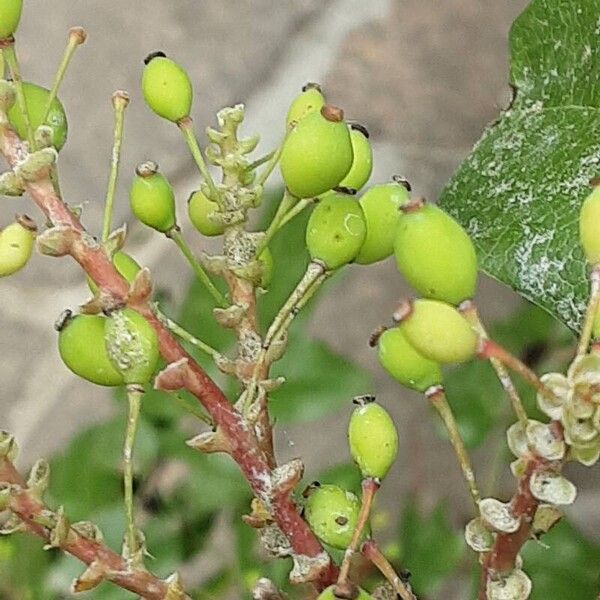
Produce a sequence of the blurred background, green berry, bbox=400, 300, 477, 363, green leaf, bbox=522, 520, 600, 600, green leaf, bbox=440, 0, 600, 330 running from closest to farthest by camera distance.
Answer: green berry, bbox=400, 300, 477, 363 < green leaf, bbox=440, 0, 600, 330 < green leaf, bbox=522, 520, 600, 600 < the blurred background

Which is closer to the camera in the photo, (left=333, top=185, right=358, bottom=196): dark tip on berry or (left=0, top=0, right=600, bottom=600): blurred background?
(left=333, top=185, right=358, bottom=196): dark tip on berry

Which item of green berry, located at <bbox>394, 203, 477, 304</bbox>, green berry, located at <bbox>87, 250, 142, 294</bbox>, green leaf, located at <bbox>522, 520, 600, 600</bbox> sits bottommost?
green leaf, located at <bbox>522, 520, 600, 600</bbox>

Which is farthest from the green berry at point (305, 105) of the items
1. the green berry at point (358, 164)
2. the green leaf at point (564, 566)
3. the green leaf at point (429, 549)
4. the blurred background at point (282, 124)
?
the blurred background at point (282, 124)

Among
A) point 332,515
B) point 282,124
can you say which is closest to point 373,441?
point 332,515

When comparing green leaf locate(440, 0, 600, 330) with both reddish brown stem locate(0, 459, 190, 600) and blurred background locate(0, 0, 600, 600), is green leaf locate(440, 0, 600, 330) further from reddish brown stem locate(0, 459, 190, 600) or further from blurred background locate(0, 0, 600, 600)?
blurred background locate(0, 0, 600, 600)

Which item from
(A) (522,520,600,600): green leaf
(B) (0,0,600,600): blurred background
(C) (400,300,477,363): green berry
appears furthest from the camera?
(B) (0,0,600,600): blurred background

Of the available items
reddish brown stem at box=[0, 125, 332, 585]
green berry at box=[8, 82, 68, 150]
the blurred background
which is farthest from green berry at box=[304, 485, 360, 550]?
the blurred background

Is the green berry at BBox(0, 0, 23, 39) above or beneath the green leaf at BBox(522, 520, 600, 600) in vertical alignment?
above
